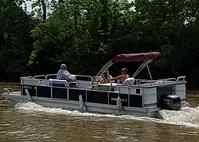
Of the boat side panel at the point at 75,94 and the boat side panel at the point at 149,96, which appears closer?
the boat side panel at the point at 149,96

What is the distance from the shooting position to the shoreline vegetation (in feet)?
132

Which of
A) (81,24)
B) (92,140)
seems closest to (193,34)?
(81,24)

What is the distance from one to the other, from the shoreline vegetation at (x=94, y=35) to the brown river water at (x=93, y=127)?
1812 centimetres

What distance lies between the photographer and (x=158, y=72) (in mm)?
42156

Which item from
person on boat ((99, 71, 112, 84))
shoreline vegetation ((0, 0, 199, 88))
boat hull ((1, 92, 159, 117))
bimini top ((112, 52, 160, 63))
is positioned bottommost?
boat hull ((1, 92, 159, 117))

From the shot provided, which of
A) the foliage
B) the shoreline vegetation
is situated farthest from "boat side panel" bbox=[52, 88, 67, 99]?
the foliage

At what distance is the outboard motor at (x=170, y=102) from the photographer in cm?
2178

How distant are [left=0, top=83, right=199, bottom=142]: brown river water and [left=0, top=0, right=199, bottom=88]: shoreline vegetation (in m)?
18.1

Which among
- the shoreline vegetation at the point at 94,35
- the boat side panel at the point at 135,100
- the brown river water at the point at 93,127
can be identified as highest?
the shoreline vegetation at the point at 94,35

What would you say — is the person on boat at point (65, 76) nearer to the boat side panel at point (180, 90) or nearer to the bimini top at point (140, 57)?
the bimini top at point (140, 57)

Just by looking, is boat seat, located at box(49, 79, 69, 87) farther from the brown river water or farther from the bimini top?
the bimini top

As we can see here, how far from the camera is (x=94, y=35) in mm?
45750

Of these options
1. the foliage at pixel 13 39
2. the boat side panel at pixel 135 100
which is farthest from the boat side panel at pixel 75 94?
the foliage at pixel 13 39

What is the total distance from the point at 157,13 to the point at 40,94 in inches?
706
